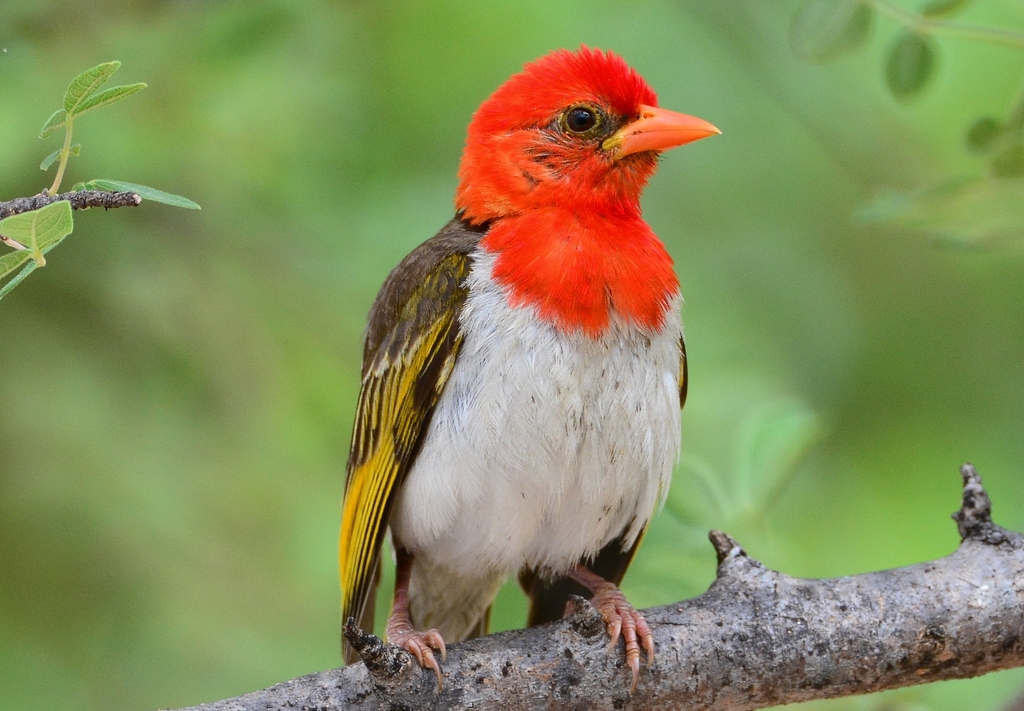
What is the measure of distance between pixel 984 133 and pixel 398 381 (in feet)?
6.03

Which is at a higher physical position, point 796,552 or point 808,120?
point 808,120

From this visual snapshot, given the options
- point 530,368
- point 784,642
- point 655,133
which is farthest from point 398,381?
point 784,642

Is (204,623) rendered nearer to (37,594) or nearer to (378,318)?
(37,594)

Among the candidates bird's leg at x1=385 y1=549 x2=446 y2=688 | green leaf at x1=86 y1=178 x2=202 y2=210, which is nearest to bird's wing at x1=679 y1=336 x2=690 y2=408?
bird's leg at x1=385 y1=549 x2=446 y2=688

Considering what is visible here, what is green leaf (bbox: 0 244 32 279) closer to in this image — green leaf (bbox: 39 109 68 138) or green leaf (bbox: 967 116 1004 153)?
green leaf (bbox: 39 109 68 138)

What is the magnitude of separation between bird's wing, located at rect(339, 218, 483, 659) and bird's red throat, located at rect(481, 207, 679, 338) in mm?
141

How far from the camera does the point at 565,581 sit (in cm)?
366

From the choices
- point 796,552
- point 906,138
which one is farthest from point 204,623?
point 906,138

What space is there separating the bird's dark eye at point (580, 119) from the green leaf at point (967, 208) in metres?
0.85

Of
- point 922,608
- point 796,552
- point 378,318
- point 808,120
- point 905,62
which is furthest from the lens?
point 808,120

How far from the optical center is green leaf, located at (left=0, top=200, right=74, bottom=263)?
66.3 inches

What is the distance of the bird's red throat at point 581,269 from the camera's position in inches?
118

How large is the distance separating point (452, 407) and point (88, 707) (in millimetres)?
2435

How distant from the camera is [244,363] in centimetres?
473
